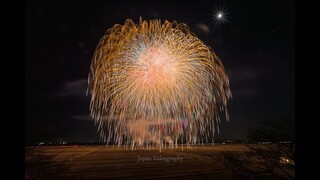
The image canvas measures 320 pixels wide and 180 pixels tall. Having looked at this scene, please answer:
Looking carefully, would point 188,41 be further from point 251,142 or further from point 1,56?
point 1,56

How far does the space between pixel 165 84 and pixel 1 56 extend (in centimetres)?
1457

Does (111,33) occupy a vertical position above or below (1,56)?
above

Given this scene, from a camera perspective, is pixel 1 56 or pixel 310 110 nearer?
pixel 1 56

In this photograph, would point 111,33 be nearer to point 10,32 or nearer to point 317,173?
point 10,32

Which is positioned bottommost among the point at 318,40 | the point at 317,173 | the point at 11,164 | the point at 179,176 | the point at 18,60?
the point at 179,176

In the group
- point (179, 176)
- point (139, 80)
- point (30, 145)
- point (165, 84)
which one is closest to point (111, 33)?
point (139, 80)

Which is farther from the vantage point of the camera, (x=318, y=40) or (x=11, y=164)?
(x=318, y=40)

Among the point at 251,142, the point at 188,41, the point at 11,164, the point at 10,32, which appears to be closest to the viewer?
the point at 11,164

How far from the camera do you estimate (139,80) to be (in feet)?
60.9

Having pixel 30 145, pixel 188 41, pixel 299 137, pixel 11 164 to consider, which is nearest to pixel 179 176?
pixel 188 41

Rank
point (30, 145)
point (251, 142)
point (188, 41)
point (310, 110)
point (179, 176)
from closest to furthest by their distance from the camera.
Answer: point (310, 110) → point (30, 145) → point (251, 142) → point (188, 41) → point (179, 176)

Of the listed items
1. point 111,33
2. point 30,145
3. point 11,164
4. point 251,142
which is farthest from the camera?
point 111,33

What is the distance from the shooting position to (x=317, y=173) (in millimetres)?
4840

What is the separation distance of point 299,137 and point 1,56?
650 centimetres
